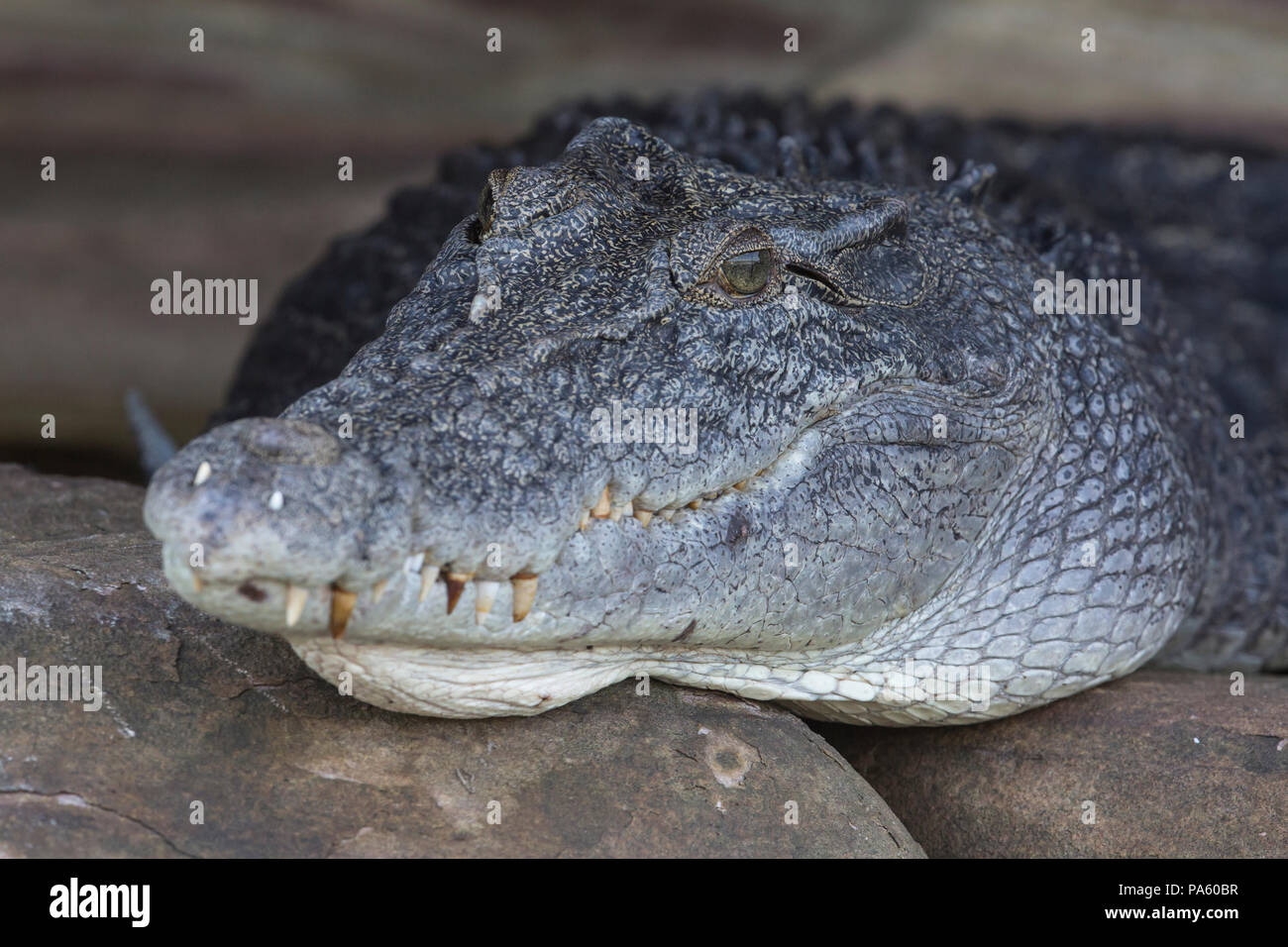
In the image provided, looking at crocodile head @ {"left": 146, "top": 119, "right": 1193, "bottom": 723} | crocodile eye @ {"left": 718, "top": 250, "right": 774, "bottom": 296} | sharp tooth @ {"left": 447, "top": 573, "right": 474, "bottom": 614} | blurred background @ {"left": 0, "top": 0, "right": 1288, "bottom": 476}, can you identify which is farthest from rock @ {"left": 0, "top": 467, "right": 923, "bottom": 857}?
blurred background @ {"left": 0, "top": 0, "right": 1288, "bottom": 476}

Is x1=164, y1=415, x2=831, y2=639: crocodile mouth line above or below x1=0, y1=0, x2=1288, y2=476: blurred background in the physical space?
below

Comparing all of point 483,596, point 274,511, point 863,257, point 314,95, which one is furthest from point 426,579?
point 314,95

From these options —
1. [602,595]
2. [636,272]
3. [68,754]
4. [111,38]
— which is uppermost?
[111,38]

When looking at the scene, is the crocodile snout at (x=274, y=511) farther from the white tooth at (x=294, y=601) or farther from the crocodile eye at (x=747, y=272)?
the crocodile eye at (x=747, y=272)

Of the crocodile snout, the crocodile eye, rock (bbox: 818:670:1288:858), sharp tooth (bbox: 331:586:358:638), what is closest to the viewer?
the crocodile snout

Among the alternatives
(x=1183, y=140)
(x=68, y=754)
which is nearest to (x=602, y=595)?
(x=68, y=754)

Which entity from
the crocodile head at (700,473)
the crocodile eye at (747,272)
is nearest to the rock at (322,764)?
the crocodile head at (700,473)

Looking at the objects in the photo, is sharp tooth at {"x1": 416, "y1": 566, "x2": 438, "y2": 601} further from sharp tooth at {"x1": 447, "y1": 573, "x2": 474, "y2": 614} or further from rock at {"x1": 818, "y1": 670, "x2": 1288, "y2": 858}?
rock at {"x1": 818, "y1": 670, "x2": 1288, "y2": 858}
